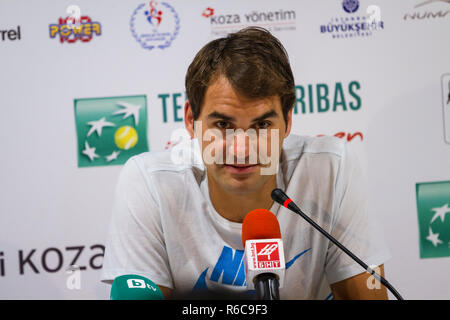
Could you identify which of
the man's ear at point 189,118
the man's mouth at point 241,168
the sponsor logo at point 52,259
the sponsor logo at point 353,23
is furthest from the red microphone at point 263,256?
the sponsor logo at point 353,23

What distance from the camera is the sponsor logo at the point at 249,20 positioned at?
1837 mm

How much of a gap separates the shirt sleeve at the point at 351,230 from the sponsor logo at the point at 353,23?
47 centimetres

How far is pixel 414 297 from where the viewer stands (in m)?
1.90

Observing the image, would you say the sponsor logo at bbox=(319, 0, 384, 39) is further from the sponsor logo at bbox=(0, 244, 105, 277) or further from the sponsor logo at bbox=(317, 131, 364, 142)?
the sponsor logo at bbox=(0, 244, 105, 277)

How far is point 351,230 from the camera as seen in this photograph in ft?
5.54

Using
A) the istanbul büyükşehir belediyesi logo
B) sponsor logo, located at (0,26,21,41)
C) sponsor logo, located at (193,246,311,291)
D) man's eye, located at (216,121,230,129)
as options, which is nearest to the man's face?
man's eye, located at (216,121,230,129)

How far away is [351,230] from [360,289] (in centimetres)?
20

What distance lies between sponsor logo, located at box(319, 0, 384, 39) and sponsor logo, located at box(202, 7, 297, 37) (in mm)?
139

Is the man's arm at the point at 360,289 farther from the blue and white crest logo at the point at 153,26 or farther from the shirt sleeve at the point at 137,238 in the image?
the blue and white crest logo at the point at 153,26

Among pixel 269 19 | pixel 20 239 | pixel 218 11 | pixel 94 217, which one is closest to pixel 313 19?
pixel 269 19

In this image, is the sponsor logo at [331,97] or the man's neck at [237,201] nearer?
the man's neck at [237,201]

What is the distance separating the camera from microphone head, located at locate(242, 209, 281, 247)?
1.14 meters
